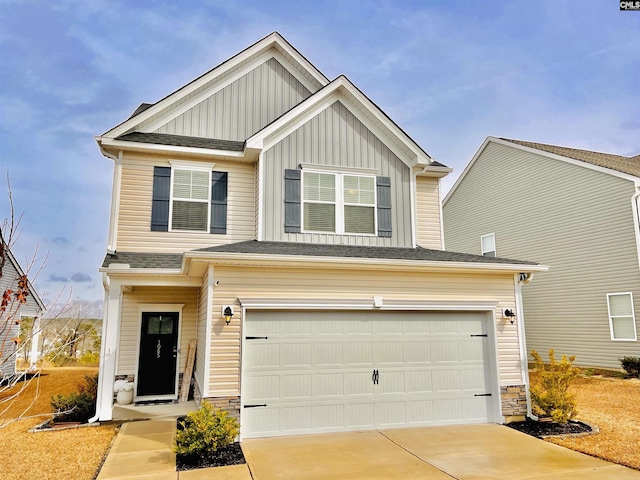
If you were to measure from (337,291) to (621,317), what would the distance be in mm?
11236

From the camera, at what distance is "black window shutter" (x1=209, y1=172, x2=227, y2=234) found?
35.9ft

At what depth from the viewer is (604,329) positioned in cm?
1477

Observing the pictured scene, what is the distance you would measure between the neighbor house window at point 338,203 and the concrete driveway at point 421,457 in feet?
15.2

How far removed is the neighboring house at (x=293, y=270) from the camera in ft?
25.9

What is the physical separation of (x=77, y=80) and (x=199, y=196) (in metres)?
5.54

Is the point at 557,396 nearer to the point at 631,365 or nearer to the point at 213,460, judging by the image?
the point at 213,460

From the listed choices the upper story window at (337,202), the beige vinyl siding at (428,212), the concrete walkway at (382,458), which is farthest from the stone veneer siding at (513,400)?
the beige vinyl siding at (428,212)

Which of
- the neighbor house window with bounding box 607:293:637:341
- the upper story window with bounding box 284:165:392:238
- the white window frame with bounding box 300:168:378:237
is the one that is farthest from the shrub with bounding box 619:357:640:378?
the white window frame with bounding box 300:168:378:237

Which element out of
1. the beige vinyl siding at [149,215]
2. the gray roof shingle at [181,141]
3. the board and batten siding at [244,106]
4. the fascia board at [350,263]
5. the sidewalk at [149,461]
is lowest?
the sidewalk at [149,461]

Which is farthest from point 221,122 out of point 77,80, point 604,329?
point 604,329

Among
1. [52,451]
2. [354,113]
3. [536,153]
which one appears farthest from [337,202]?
[536,153]

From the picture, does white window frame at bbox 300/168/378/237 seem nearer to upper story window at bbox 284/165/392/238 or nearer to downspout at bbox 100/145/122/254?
upper story window at bbox 284/165/392/238

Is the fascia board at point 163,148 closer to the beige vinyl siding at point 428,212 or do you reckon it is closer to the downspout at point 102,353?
the downspout at point 102,353

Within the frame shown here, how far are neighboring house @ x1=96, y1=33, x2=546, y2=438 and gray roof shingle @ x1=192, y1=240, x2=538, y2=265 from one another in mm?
68
